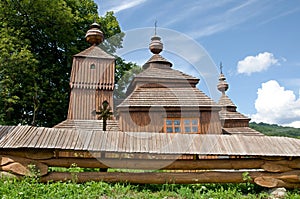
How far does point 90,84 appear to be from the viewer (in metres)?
15.9

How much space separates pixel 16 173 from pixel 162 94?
8.29 m

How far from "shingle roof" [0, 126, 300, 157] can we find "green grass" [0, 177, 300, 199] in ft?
2.63

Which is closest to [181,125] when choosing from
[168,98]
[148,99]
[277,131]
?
[168,98]

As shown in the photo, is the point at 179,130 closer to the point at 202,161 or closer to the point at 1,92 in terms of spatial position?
the point at 202,161

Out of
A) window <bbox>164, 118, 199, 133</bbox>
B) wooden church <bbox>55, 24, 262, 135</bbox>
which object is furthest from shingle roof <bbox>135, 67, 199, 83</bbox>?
window <bbox>164, 118, 199, 133</bbox>

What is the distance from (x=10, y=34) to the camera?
19875mm

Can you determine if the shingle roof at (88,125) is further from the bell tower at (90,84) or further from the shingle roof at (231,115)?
the shingle roof at (231,115)

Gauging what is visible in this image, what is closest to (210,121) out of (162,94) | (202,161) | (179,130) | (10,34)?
(179,130)

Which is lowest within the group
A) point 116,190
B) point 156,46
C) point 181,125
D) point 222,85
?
point 116,190

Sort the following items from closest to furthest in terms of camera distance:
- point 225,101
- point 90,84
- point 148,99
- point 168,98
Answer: point 148,99
point 168,98
point 90,84
point 225,101

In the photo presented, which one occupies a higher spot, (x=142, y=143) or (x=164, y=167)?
(x=142, y=143)

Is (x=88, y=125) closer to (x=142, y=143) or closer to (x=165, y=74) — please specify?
(x=165, y=74)

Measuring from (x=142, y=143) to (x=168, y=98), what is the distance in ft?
21.9

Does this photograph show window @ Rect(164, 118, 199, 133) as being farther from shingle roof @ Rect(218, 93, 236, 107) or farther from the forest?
the forest
